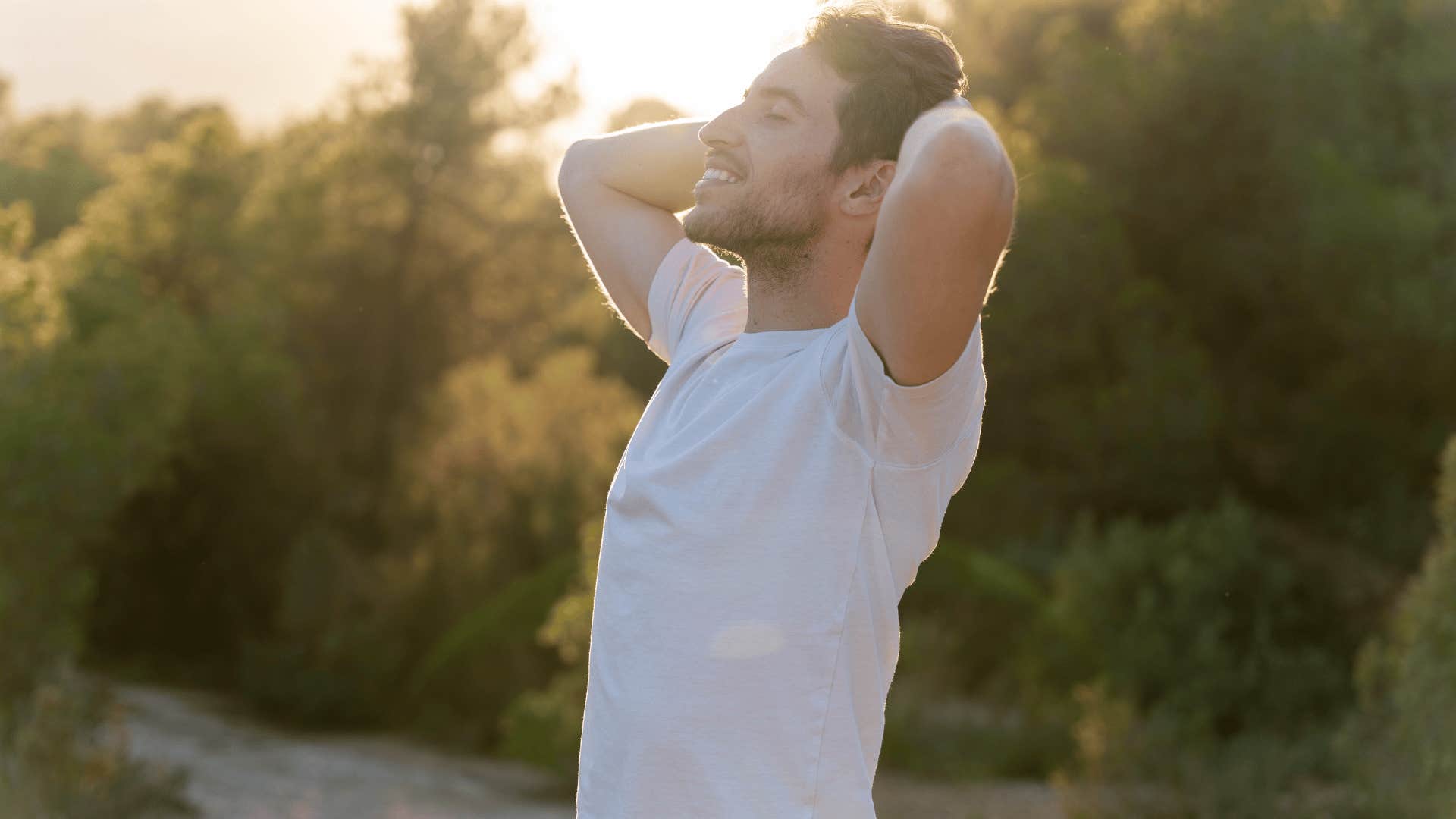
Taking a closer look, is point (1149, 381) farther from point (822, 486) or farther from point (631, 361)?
point (822, 486)

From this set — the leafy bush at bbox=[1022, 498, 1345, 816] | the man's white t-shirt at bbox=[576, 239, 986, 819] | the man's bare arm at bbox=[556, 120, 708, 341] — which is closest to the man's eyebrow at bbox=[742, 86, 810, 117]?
the man's white t-shirt at bbox=[576, 239, 986, 819]

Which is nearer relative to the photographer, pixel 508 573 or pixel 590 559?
pixel 590 559

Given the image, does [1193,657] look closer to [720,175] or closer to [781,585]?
[720,175]

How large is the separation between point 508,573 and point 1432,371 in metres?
9.67

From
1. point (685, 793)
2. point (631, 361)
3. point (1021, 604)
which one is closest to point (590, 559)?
point (685, 793)

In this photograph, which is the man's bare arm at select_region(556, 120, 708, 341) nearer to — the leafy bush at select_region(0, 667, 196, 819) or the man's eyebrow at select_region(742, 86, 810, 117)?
the man's eyebrow at select_region(742, 86, 810, 117)

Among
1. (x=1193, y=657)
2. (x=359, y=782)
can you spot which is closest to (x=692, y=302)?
(x=1193, y=657)

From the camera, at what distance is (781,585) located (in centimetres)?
155

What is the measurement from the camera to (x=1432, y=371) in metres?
15.2

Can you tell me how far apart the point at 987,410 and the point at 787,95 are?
1382cm

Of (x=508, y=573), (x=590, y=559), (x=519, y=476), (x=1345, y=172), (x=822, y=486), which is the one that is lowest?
(x=508, y=573)

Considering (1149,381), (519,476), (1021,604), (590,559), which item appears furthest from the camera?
(1149,381)

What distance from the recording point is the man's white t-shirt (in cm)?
154

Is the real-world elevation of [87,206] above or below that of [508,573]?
above
